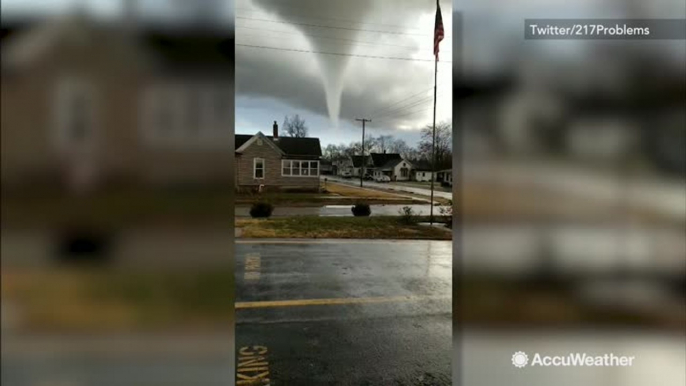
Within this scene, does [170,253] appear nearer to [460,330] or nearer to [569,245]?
[460,330]

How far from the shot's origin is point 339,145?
2125 millimetres

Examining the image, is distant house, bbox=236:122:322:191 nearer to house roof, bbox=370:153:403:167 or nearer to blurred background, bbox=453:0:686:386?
house roof, bbox=370:153:403:167

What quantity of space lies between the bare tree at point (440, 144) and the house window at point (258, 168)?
0.97 m

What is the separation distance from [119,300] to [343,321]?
72.3 inches

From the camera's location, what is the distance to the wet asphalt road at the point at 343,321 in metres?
1.92

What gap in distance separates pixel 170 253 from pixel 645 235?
1541 millimetres

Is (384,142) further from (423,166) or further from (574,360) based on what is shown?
(574,360)

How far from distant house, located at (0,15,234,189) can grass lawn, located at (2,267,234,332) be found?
28cm

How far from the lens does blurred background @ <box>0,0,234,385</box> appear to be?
92 cm

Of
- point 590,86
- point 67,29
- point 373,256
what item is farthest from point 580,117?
point 373,256

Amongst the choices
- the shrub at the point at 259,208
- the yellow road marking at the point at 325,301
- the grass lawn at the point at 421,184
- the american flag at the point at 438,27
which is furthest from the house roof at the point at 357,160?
the yellow road marking at the point at 325,301

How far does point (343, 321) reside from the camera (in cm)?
254

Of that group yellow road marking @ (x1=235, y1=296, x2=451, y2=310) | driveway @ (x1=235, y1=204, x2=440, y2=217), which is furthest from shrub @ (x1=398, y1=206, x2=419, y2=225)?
yellow road marking @ (x1=235, y1=296, x2=451, y2=310)

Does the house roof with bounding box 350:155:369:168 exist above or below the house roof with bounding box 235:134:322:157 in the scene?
below
